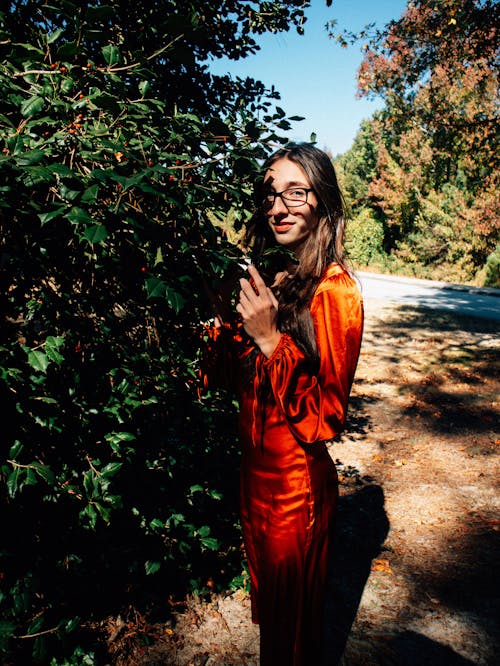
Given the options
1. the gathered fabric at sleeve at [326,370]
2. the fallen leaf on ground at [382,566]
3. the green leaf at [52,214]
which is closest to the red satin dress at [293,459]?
the gathered fabric at sleeve at [326,370]

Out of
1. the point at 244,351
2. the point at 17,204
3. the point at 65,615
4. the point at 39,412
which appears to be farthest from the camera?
the point at 65,615

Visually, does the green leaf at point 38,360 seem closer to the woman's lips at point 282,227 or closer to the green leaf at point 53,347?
the green leaf at point 53,347

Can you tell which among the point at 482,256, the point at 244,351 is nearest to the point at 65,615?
the point at 244,351

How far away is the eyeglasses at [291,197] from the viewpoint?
5.77 feet

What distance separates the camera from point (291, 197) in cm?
177

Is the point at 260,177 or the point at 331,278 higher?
the point at 260,177

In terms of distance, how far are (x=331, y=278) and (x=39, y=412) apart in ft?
3.86

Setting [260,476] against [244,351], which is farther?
[244,351]

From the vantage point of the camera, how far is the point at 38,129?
4.29ft

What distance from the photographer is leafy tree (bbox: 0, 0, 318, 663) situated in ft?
4.02

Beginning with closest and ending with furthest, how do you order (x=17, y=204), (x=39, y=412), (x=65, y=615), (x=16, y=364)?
(x=17, y=204), (x=16, y=364), (x=39, y=412), (x=65, y=615)

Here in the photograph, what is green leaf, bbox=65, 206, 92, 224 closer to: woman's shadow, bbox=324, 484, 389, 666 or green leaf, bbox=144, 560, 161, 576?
green leaf, bbox=144, 560, 161, 576

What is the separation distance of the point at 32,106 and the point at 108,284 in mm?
714

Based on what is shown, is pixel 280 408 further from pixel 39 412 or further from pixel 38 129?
pixel 38 129
